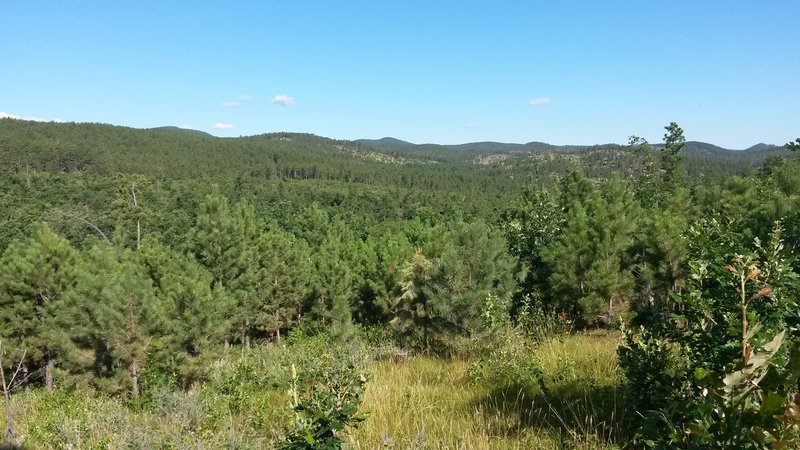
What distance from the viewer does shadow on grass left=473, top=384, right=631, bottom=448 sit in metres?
2.78

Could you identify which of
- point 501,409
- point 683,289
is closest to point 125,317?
point 501,409

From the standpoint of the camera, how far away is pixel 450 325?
9.02 metres

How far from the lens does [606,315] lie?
39.3 feet

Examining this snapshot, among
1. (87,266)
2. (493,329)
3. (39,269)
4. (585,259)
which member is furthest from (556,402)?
(39,269)

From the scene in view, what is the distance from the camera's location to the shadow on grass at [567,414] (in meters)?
2.78

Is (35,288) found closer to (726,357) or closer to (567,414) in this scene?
(567,414)

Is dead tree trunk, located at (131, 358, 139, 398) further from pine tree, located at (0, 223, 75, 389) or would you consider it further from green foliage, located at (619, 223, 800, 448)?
green foliage, located at (619, 223, 800, 448)

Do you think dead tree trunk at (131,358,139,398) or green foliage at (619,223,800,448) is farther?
dead tree trunk at (131,358,139,398)

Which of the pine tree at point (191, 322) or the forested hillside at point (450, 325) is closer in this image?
the forested hillside at point (450, 325)

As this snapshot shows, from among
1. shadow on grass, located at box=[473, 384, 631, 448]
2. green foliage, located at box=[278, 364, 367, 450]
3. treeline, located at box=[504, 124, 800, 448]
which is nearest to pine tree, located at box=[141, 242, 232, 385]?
treeline, located at box=[504, 124, 800, 448]

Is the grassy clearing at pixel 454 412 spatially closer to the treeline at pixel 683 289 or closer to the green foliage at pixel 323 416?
the green foliage at pixel 323 416

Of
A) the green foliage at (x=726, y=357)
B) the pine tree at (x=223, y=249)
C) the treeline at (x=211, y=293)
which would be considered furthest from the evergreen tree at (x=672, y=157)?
the green foliage at (x=726, y=357)

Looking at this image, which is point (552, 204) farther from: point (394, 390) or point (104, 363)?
point (104, 363)

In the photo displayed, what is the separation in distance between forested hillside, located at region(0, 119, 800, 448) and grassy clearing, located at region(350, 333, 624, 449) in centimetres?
3
